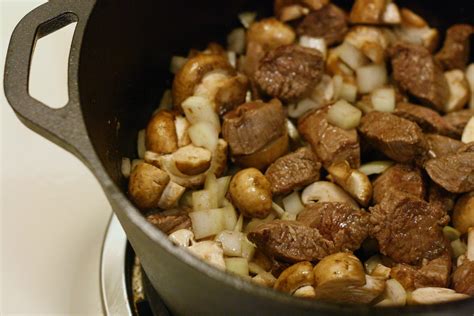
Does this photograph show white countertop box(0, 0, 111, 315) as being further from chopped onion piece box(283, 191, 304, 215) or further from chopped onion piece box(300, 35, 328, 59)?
chopped onion piece box(300, 35, 328, 59)

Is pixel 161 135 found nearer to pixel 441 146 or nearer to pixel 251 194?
pixel 251 194

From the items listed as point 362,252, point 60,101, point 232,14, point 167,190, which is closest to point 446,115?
point 362,252

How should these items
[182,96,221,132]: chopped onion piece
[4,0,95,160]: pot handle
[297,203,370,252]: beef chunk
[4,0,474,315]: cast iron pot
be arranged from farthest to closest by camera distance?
[182,96,221,132]: chopped onion piece < [297,203,370,252]: beef chunk < [4,0,95,160]: pot handle < [4,0,474,315]: cast iron pot

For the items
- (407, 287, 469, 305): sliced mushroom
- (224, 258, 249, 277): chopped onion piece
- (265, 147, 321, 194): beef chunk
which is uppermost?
(265, 147, 321, 194): beef chunk

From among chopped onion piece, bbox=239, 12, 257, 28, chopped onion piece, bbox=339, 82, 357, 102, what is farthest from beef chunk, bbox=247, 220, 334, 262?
chopped onion piece, bbox=239, 12, 257, 28

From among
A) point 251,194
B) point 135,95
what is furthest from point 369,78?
point 135,95

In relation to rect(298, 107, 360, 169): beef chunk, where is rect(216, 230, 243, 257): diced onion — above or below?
below
